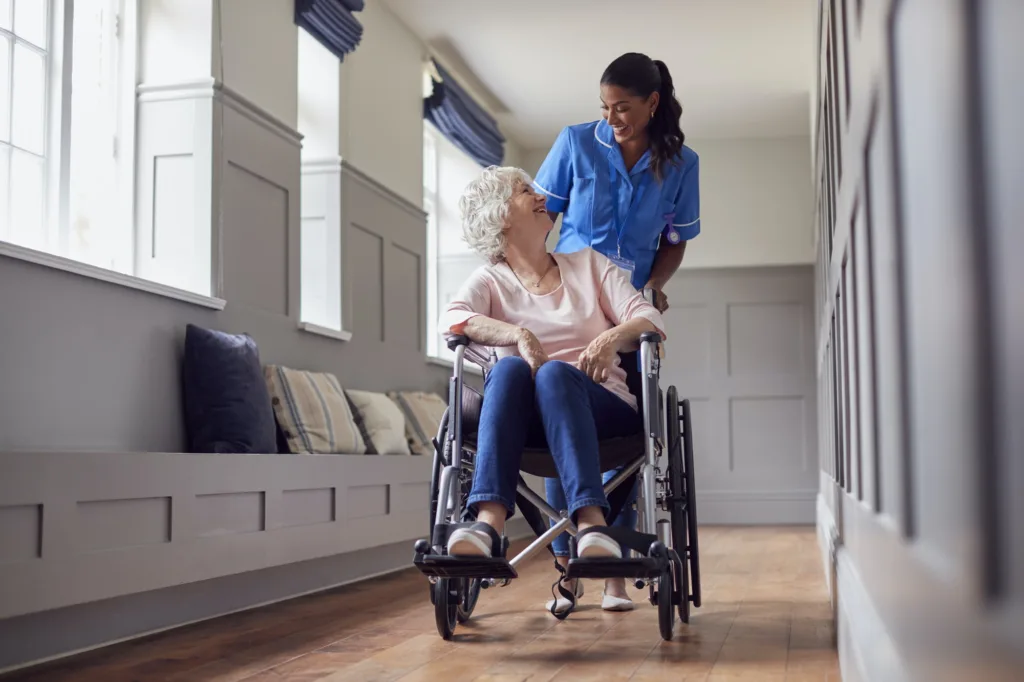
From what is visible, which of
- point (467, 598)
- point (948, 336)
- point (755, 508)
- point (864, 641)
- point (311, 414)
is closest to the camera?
point (948, 336)

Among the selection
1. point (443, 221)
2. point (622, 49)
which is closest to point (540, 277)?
point (622, 49)

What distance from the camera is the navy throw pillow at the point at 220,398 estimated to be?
10.5 ft

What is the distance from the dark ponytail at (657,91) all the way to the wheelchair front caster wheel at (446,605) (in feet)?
3.94

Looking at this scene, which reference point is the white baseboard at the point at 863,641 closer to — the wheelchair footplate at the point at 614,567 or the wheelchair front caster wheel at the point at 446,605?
the wheelchair footplate at the point at 614,567

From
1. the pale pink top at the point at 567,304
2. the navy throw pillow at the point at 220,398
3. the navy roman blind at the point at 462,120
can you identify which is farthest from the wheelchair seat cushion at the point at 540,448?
the navy roman blind at the point at 462,120

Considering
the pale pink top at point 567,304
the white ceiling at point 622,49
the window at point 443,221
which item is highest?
the white ceiling at point 622,49

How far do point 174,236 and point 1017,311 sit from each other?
3449mm

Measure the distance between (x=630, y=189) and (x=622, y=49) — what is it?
353 centimetres

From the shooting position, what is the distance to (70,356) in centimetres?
273

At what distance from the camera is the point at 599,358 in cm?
233

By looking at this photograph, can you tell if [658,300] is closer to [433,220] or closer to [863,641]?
[863,641]

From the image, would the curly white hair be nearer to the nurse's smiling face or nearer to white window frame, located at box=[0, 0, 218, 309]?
the nurse's smiling face

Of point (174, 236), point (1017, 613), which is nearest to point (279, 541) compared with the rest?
point (174, 236)

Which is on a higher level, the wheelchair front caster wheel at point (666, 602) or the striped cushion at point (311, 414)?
the striped cushion at point (311, 414)
